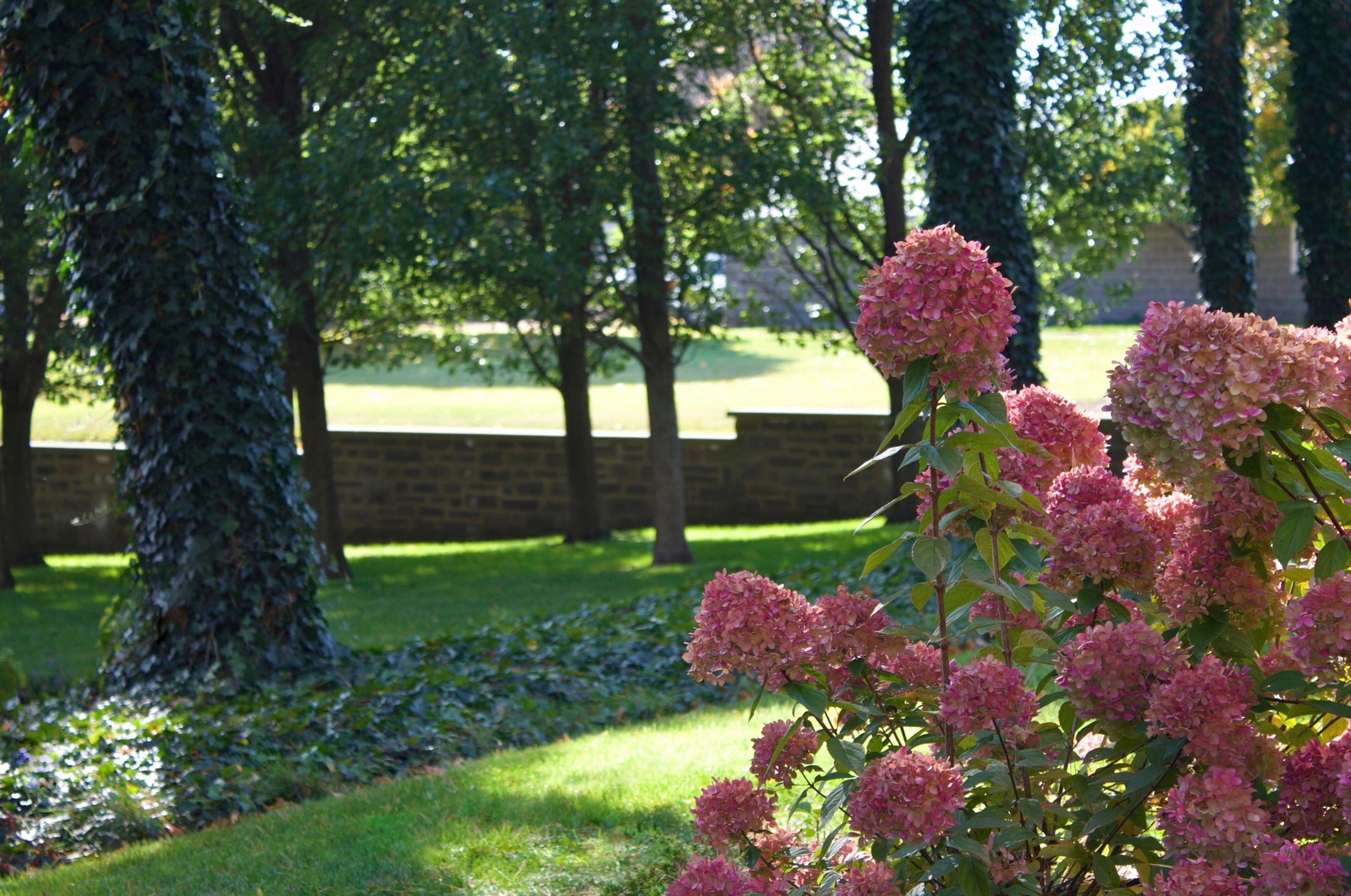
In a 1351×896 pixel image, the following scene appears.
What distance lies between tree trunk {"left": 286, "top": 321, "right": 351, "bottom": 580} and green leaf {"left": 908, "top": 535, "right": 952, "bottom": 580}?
11290 mm

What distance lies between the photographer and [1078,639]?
6.46ft

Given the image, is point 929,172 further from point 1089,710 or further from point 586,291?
point 1089,710

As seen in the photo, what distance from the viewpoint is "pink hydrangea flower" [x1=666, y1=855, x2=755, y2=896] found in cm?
208

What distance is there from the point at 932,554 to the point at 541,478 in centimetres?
1497

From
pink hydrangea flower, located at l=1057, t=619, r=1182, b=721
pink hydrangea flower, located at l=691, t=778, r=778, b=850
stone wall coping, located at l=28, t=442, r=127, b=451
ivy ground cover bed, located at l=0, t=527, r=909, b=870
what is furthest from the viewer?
stone wall coping, located at l=28, t=442, r=127, b=451

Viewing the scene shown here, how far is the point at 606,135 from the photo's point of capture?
11.8m

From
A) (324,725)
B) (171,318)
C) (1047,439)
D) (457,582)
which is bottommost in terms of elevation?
(457,582)

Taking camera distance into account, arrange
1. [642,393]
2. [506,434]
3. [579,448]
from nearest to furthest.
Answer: [579,448] < [506,434] < [642,393]

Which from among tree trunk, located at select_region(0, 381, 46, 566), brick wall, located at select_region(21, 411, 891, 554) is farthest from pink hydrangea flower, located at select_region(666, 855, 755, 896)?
tree trunk, located at select_region(0, 381, 46, 566)

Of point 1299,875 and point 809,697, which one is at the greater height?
point 809,697

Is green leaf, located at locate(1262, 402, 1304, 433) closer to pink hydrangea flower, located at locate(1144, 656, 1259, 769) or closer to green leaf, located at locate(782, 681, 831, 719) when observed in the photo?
pink hydrangea flower, located at locate(1144, 656, 1259, 769)

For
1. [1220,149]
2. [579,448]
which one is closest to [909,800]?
[1220,149]

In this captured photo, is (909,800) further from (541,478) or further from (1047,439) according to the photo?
(541,478)

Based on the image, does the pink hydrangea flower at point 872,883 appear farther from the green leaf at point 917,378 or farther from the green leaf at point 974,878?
the green leaf at point 917,378
